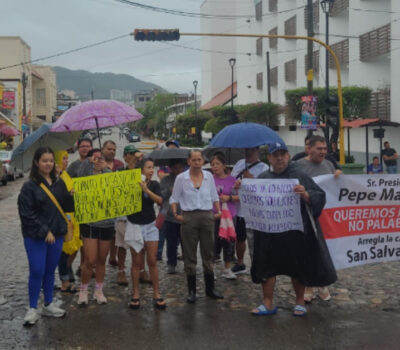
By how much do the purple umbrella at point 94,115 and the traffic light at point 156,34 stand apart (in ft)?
31.8

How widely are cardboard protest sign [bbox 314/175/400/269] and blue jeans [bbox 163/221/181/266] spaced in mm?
2335

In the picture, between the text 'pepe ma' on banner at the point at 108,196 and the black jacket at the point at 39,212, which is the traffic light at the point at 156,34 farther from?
the black jacket at the point at 39,212

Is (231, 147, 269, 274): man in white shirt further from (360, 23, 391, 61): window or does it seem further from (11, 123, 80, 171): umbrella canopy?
A: (360, 23, 391, 61): window

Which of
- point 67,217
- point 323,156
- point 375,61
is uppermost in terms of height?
point 375,61

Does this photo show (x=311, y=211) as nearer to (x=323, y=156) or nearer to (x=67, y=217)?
(x=323, y=156)

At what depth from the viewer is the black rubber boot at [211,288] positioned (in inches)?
253

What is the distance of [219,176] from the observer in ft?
23.5

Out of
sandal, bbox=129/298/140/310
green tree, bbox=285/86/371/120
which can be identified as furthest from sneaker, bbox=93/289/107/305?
green tree, bbox=285/86/371/120

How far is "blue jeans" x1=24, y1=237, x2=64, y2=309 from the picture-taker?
550 cm

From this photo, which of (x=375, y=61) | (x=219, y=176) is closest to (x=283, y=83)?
(x=375, y=61)

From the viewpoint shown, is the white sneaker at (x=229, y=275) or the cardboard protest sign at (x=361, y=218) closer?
the cardboard protest sign at (x=361, y=218)

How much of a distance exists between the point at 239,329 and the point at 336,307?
4.31ft

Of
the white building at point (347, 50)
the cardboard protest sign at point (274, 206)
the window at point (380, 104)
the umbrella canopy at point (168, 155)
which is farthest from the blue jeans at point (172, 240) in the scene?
the window at point (380, 104)

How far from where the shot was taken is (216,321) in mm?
5652
